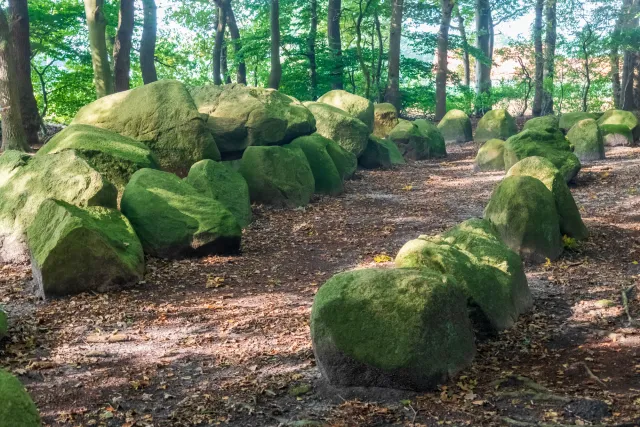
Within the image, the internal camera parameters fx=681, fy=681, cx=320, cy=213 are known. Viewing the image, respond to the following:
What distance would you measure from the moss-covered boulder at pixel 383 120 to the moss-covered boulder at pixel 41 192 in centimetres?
1082

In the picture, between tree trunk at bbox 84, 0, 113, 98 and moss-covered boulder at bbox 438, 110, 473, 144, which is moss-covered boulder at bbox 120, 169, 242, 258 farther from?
moss-covered boulder at bbox 438, 110, 473, 144

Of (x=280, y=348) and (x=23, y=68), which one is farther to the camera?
(x=23, y=68)

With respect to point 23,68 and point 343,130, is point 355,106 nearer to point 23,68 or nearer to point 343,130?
point 343,130

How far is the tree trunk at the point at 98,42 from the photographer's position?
13648 mm

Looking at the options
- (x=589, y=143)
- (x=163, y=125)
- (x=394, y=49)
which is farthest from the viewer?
(x=394, y=49)

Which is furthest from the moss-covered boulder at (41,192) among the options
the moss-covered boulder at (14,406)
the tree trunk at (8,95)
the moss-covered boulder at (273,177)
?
the moss-covered boulder at (14,406)

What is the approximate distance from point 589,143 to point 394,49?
7.74 meters

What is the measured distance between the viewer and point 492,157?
44.5ft

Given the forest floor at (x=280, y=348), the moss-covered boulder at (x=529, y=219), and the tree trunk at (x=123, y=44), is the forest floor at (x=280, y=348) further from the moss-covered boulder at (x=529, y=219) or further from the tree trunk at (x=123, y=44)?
the tree trunk at (x=123, y=44)

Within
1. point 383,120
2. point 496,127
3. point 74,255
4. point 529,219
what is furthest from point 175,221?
point 496,127

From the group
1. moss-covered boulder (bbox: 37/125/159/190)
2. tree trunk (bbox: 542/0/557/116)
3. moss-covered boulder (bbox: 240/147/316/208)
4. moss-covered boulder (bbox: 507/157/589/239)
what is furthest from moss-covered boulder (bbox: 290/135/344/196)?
tree trunk (bbox: 542/0/557/116)

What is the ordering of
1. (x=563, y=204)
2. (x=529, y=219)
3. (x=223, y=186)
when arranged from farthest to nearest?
(x=223, y=186) < (x=563, y=204) < (x=529, y=219)

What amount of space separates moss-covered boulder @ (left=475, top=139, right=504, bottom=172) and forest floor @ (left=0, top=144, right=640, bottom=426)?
177 inches

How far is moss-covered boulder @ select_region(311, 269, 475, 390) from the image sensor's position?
4254mm
